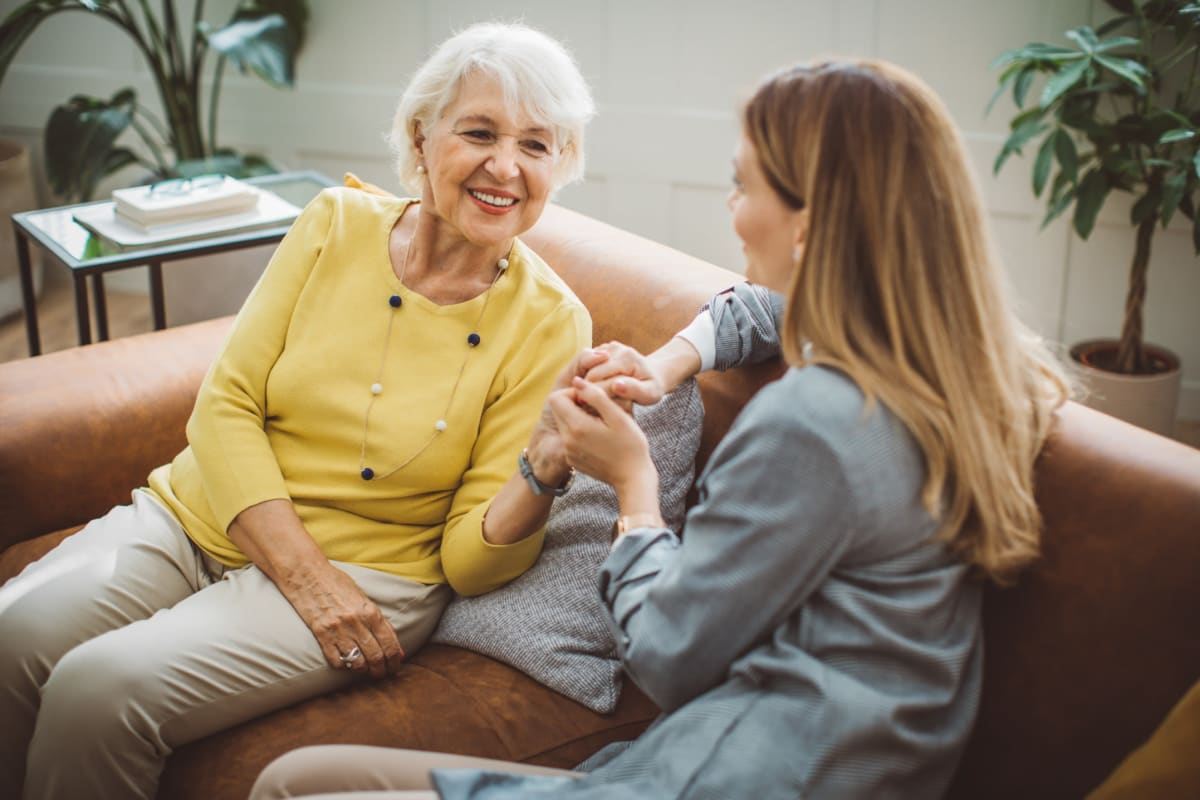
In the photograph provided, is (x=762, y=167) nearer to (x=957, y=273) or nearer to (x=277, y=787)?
(x=957, y=273)

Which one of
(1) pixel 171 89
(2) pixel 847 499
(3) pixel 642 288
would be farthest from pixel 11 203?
(2) pixel 847 499

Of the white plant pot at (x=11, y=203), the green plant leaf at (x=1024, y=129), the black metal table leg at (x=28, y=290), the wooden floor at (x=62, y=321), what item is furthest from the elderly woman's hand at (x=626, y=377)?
the white plant pot at (x=11, y=203)

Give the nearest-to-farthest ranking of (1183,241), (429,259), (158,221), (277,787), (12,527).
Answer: (277,787)
(429,259)
(12,527)
(158,221)
(1183,241)

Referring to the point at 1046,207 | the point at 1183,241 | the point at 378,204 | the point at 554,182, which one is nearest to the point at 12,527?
the point at 378,204

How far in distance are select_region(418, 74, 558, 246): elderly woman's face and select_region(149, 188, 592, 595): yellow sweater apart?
10 cm

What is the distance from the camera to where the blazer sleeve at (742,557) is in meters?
0.98

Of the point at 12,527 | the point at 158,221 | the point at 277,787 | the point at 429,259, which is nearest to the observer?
the point at 277,787

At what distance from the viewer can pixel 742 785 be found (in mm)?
995

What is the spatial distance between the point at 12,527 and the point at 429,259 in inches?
31.8

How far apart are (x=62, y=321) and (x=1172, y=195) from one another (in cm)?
340

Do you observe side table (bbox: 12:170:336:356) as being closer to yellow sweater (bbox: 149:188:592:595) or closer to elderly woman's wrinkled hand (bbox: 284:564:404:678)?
yellow sweater (bbox: 149:188:592:595)

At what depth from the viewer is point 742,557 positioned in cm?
100

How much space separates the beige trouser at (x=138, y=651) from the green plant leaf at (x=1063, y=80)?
1749mm

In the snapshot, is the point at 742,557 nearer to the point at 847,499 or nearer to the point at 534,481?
the point at 847,499
